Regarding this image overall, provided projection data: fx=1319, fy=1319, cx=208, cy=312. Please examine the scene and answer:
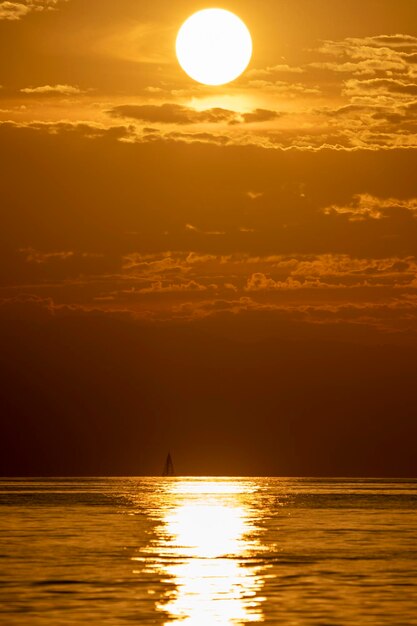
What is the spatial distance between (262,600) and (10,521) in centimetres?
6452


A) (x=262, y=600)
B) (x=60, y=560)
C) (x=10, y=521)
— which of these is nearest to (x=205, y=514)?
(x=10, y=521)

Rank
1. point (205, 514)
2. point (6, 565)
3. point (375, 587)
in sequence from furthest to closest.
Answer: point (205, 514) < point (6, 565) < point (375, 587)

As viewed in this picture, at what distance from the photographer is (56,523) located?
106 metres


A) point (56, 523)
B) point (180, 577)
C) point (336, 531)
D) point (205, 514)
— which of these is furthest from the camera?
point (205, 514)

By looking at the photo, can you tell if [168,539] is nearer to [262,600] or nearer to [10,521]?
[10,521]

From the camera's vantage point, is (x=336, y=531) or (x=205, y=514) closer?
(x=336, y=531)

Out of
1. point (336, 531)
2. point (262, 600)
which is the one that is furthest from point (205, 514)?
point (262, 600)

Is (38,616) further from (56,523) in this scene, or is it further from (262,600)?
(56,523)

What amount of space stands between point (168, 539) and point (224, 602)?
38.7m

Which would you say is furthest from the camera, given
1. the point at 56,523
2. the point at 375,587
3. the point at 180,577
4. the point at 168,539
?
the point at 56,523

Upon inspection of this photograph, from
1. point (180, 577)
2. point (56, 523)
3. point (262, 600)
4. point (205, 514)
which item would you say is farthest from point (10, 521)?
point (262, 600)

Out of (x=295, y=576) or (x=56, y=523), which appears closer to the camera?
(x=295, y=576)

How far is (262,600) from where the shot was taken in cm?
4922

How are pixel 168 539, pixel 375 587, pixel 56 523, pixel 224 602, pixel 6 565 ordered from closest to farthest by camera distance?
pixel 224 602 < pixel 375 587 < pixel 6 565 < pixel 168 539 < pixel 56 523
